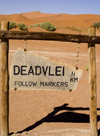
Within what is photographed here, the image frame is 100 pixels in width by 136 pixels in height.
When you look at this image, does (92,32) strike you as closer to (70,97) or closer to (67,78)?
(67,78)

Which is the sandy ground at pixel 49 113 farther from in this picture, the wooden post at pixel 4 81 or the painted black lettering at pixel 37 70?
the painted black lettering at pixel 37 70

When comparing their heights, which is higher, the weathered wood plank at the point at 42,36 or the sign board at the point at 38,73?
the weathered wood plank at the point at 42,36

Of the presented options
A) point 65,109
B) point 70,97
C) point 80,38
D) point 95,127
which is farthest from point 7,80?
point 70,97

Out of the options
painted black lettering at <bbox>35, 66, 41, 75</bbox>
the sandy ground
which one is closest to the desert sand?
the sandy ground

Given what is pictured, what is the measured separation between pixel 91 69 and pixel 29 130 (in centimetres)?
187

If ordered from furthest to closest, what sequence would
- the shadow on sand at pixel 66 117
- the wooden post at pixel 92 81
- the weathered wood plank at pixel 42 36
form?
the shadow on sand at pixel 66 117 < the wooden post at pixel 92 81 < the weathered wood plank at pixel 42 36

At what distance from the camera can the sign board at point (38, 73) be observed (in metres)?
4.68

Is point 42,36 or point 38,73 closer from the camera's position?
point 42,36

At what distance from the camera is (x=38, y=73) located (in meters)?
4.75

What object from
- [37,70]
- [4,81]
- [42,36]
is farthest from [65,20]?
[4,81]

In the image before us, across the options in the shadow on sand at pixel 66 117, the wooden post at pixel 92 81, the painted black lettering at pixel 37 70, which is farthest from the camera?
the shadow on sand at pixel 66 117

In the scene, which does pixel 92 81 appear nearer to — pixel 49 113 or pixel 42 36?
pixel 42 36

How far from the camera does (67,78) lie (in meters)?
4.82

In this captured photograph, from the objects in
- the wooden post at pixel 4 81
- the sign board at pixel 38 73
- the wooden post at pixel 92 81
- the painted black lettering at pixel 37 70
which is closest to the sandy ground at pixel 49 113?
the wooden post at pixel 92 81
